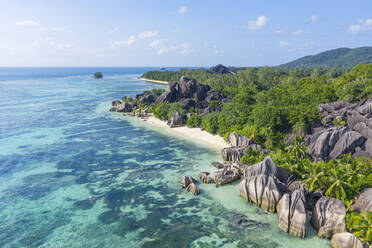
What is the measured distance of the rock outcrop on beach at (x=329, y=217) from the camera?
22812 millimetres

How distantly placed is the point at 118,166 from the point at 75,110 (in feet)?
190

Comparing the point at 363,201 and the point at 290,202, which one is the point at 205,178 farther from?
the point at 363,201

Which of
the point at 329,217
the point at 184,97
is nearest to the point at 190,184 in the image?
the point at 329,217

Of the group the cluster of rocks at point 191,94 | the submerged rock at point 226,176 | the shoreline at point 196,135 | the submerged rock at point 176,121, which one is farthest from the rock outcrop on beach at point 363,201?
the cluster of rocks at point 191,94

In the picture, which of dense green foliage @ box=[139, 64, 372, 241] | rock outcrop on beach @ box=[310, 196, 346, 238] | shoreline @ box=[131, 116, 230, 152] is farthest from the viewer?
shoreline @ box=[131, 116, 230, 152]

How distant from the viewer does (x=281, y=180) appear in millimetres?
30297

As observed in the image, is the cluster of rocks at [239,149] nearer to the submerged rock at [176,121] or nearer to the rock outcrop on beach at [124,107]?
the submerged rock at [176,121]

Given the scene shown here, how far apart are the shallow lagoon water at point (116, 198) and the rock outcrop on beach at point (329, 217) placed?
986 millimetres

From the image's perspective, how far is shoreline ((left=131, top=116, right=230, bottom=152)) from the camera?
4987cm

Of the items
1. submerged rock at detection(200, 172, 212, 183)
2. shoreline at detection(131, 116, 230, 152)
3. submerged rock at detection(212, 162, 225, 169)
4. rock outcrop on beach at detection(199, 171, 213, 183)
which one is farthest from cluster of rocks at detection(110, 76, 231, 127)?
submerged rock at detection(200, 172, 212, 183)

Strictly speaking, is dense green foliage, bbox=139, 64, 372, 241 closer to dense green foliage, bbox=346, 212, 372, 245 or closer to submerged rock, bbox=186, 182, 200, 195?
dense green foliage, bbox=346, 212, 372, 245

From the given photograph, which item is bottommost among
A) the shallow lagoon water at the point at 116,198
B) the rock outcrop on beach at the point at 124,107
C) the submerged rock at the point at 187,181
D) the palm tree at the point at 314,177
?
the shallow lagoon water at the point at 116,198

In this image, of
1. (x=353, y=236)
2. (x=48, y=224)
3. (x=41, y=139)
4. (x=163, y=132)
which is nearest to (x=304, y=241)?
(x=353, y=236)

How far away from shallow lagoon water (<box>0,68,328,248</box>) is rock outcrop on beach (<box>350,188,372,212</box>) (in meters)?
5.10
